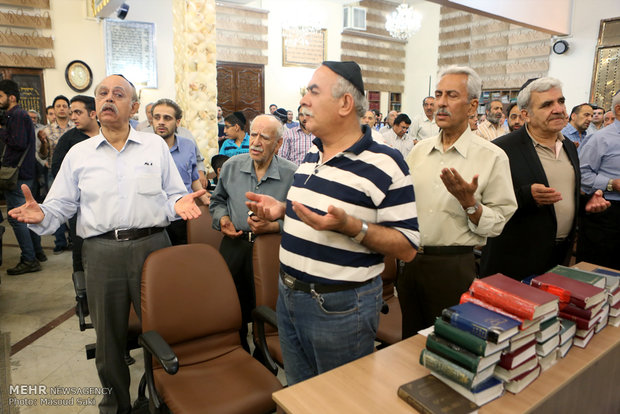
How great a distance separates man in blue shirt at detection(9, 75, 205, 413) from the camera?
1.98 meters

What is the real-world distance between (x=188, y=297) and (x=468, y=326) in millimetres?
1233

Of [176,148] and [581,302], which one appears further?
[176,148]

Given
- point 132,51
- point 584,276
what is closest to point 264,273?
point 584,276

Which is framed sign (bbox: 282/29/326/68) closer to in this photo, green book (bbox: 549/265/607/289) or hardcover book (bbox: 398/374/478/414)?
green book (bbox: 549/265/607/289)

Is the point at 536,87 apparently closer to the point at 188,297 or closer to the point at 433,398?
the point at 433,398

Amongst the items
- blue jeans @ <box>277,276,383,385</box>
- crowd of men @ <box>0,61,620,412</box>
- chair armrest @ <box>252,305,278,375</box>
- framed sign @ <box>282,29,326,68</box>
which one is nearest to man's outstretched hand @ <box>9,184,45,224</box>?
crowd of men @ <box>0,61,620,412</box>

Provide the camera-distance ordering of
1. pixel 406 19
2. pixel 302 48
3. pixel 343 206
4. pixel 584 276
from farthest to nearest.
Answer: pixel 302 48 → pixel 406 19 → pixel 584 276 → pixel 343 206

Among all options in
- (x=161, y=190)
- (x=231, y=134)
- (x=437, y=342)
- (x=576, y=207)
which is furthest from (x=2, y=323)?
(x=576, y=207)

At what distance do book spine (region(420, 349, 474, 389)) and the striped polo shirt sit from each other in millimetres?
304

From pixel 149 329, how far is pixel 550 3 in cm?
833

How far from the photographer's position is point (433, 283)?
1854 millimetres

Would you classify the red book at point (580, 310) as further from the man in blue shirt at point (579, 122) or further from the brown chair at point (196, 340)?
the man in blue shirt at point (579, 122)

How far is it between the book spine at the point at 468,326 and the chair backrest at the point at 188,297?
1.10 m

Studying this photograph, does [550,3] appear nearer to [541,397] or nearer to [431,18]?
[431,18]
